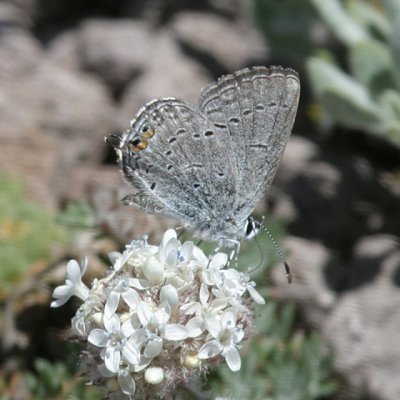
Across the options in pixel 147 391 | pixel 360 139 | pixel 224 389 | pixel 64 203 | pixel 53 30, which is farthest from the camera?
pixel 53 30

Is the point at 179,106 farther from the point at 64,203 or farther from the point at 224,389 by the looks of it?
the point at 64,203

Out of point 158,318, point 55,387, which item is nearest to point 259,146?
point 158,318

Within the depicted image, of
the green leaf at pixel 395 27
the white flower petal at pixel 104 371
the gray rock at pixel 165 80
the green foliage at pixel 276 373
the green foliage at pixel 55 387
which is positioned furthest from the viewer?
the gray rock at pixel 165 80

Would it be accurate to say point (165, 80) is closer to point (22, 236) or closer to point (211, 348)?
point (22, 236)

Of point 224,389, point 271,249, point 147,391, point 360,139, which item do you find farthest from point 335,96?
point 147,391

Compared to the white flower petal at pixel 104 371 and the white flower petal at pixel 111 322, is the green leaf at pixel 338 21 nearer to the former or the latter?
the white flower petal at pixel 111 322

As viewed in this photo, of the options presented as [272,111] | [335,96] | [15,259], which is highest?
[272,111]

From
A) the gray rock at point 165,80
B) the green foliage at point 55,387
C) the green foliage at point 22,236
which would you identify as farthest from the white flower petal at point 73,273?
the gray rock at point 165,80
